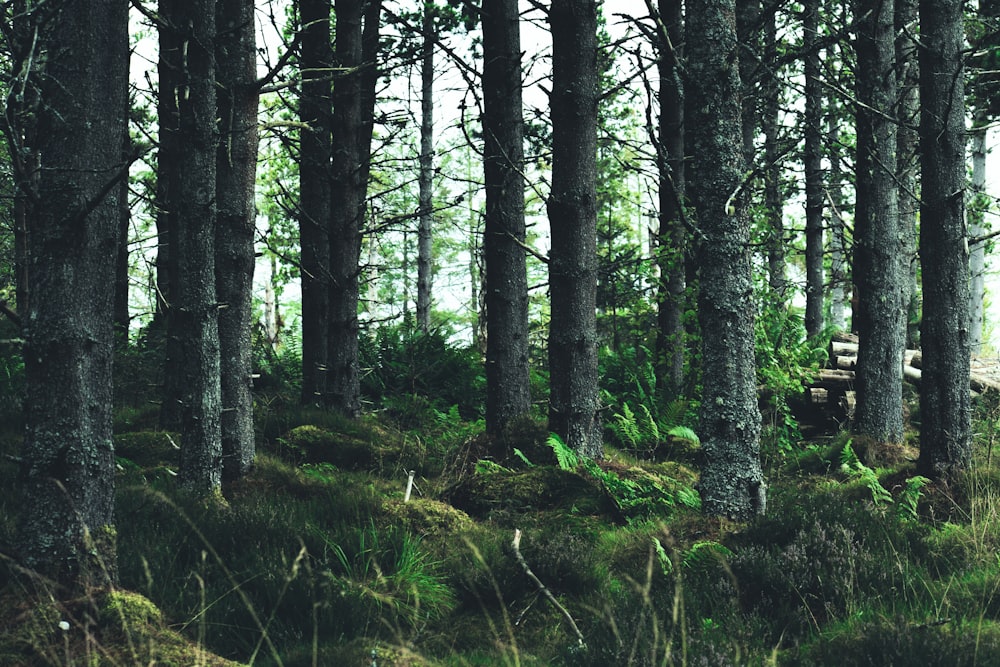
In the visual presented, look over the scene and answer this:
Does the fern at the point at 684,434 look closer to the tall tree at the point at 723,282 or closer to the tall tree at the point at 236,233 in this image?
the tall tree at the point at 723,282

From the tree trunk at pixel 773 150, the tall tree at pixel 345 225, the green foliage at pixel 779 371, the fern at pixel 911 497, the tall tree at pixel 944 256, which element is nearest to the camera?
the fern at pixel 911 497

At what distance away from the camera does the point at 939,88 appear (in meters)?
7.36

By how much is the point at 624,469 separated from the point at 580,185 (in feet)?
9.40

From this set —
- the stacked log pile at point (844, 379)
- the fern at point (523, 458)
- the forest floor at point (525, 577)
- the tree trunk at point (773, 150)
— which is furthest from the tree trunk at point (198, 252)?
the stacked log pile at point (844, 379)

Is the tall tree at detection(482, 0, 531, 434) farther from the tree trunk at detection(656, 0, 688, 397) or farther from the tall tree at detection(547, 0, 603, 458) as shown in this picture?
the tree trunk at detection(656, 0, 688, 397)

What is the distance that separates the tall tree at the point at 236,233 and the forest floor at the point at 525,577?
0.52m

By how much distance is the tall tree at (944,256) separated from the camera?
721cm

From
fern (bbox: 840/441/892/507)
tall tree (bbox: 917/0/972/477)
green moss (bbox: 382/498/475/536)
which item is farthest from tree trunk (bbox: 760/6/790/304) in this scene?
green moss (bbox: 382/498/475/536)

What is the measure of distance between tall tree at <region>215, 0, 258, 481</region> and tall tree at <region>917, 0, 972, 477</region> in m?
6.22

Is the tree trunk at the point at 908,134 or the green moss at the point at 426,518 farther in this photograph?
the tree trunk at the point at 908,134

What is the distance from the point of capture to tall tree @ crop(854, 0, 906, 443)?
400 inches

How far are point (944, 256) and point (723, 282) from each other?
9.32 feet

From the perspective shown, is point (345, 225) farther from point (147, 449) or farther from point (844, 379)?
point (844, 379)

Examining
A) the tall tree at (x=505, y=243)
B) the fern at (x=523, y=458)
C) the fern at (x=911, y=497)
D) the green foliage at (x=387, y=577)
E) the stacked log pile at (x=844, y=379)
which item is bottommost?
the green foliage at (x=387, y=577)
